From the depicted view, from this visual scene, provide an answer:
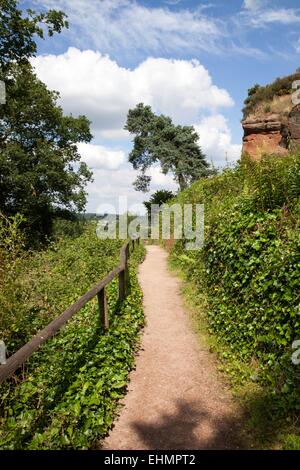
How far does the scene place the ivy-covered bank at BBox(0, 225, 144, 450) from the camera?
173 inches

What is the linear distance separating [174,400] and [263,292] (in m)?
2.34

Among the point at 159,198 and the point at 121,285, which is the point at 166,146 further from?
the point at 121,285

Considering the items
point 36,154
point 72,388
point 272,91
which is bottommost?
point 72,388

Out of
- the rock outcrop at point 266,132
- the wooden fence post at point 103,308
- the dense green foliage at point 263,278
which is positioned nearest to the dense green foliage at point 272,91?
the rock outcrop at point 266,132

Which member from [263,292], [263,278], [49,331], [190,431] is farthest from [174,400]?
[263,278]

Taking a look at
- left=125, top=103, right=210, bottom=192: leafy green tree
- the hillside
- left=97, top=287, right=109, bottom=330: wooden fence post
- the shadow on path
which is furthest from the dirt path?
left=125, top=103, right=210, bottom=192: leafy green tree

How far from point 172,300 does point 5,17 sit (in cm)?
1644

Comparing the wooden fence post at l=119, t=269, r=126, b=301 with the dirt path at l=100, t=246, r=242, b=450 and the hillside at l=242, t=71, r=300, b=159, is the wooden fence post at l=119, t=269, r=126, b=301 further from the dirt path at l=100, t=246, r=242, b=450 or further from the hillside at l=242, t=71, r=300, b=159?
the hillside at l=242, t=71, r=300, b=159

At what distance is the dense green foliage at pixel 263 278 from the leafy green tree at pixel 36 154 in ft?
53.5

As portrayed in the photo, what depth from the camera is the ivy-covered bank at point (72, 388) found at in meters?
4.40

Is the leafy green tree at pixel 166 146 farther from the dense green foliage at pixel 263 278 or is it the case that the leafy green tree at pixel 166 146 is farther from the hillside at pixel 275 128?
the dense green foliage at pixel 263 278

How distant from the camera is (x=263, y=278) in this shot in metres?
6.26

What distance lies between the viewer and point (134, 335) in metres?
7.40
